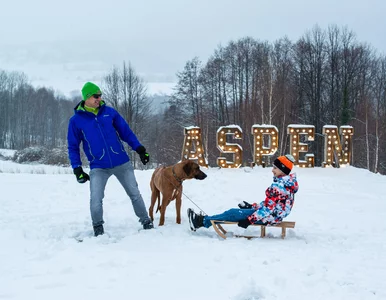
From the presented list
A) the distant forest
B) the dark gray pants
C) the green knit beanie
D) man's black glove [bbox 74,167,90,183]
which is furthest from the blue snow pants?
the distant forest

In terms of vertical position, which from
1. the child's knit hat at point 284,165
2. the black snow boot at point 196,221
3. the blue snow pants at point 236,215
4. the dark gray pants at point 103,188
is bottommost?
the black snow boot at point 196,221

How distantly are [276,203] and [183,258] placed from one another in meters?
1.79

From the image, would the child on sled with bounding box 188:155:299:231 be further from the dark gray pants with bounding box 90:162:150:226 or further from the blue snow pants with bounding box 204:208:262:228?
the dark gray pants with bounding box 90:162:150:226

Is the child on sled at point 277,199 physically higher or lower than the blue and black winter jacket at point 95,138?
lower

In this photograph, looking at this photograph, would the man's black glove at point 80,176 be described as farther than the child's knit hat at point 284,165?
No

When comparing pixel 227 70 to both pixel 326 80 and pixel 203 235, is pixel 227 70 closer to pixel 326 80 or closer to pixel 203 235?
pixel 326 80

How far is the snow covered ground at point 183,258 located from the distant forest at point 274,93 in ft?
71.5

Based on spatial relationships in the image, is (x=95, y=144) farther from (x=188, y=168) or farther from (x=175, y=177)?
(x=188, y=168)

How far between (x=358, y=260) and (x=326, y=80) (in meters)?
31.5

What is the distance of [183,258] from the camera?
13.6 ft

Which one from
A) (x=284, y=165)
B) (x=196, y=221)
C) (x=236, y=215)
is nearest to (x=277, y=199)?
(x=284, y=165)

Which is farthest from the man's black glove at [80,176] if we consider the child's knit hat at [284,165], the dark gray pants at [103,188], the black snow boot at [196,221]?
the child's knit hat at [284,165]

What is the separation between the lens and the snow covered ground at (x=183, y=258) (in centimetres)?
321

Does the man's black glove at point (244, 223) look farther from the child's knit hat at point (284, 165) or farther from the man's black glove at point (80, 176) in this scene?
the man's black glove at point (80, 176)
